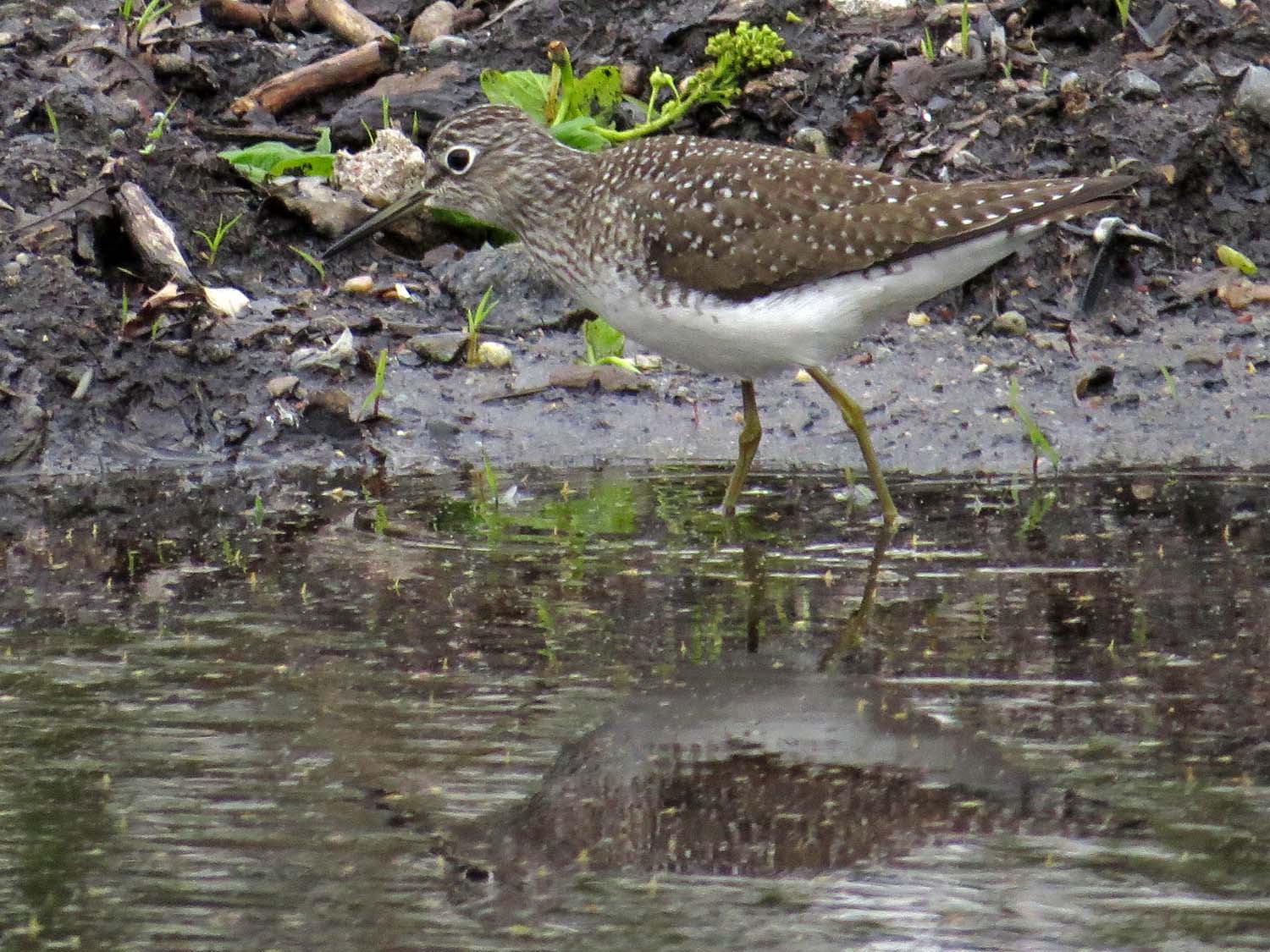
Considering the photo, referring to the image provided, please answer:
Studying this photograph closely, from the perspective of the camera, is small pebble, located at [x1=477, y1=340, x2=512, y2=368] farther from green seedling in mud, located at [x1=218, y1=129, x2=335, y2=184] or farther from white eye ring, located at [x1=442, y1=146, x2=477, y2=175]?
green seedling in mud, located at [x1=218, y1=129, x2=335, y2=184]

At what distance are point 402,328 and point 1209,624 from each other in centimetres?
430

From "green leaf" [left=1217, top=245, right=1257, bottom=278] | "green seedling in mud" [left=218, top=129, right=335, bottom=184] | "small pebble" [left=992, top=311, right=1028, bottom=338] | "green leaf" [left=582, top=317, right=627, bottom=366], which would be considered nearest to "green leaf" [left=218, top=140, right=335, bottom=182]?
"green seedling in mud" [left=218, top=129, right=335, bottom=184]

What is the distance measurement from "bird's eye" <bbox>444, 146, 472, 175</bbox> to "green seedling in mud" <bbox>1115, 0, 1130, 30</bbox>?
11.6 feet

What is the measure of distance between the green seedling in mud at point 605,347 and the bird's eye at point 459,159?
0.98m

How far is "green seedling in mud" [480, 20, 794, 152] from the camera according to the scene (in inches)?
359

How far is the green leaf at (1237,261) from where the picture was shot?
8.60 metres

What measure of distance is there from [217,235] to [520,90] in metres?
1.70

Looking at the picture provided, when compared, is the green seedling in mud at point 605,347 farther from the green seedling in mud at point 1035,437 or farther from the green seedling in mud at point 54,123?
the green seedling in mud at point 54,123

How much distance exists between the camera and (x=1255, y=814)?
3812 mm

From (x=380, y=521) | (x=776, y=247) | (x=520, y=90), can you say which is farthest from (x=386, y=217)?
(x=776, y=247)

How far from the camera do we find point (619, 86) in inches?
363

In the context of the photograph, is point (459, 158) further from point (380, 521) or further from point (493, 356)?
point (380, 521)

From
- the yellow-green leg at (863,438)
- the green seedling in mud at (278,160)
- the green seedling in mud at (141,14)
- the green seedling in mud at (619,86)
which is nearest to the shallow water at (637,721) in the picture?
the yellow-green leg at (863,438)

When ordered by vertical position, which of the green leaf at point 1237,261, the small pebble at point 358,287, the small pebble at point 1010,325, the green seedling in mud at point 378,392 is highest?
the green leaf at point 1237,261
